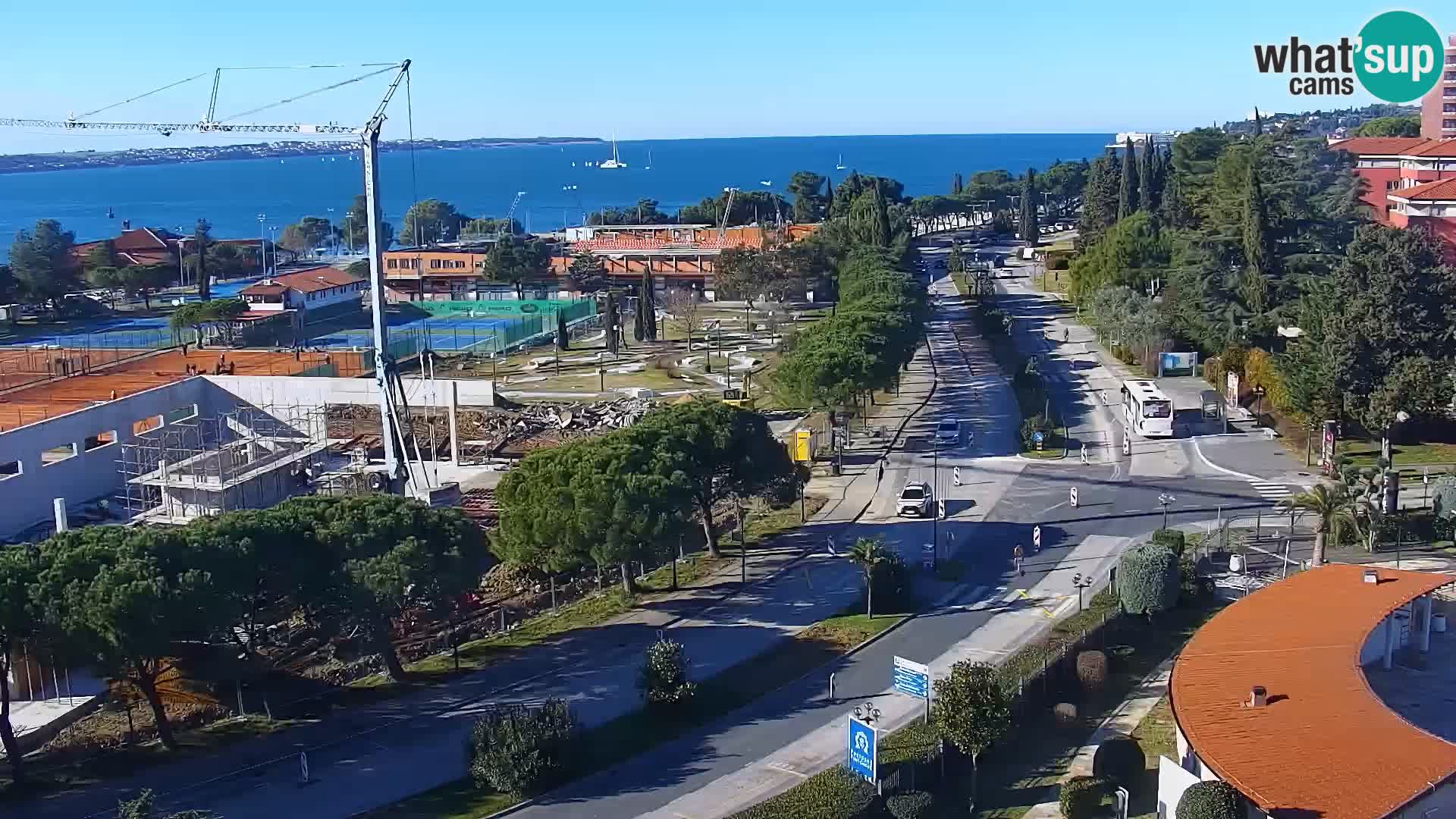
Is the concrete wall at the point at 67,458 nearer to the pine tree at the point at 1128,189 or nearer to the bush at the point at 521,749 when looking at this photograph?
the bush at the point at 521,749

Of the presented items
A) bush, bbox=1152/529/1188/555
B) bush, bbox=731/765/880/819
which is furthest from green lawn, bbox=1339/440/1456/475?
bush, bbox=731/765/880/819

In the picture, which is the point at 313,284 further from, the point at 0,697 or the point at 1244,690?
the point at 1244,690

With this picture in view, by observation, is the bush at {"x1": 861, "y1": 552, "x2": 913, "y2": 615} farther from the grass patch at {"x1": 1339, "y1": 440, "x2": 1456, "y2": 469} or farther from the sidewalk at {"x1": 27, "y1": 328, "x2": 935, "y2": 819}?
the grass patch at {"x1": 1339, "y1": 440, "x2": 1456, "y2": 469}

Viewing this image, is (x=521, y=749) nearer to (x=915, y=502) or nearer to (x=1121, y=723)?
(x=1121, y=723)

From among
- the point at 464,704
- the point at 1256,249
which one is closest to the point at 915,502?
the point at 464,704

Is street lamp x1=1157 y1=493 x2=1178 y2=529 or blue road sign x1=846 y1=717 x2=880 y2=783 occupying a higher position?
street lamp x1=1157 y1=493 x2=1178 y2=529

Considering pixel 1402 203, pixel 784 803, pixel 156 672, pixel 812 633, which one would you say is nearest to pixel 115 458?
pixel 156 672
